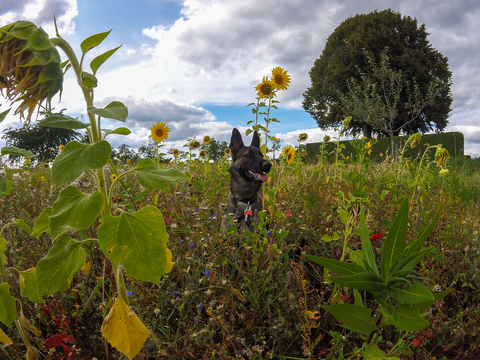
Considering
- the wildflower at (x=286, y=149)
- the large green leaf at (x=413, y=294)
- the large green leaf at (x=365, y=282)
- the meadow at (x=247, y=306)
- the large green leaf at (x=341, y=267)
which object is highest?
the wildflower at (x=286, y=149)

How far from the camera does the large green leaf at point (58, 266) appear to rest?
1.03 m

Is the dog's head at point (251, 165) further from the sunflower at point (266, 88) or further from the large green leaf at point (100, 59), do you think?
the large green leaf at point (100, 59)

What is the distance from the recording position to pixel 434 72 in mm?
24375

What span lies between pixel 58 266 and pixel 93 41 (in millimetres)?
736

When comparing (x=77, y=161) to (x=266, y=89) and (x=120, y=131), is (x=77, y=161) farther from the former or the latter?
(x=266, y=89)

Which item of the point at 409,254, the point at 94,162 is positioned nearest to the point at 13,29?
the point at 94,162

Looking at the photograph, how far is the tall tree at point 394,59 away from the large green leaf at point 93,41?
24373mm

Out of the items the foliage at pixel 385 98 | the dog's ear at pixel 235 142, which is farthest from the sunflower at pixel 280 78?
the foliage at pixel 385 98

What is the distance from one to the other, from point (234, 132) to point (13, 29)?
2338 millimetres

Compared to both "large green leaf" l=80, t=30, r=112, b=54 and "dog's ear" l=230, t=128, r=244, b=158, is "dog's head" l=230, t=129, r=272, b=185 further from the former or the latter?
"large green leaf" l=80, t=30, r=112, b=54

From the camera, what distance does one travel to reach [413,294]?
0.90 meters

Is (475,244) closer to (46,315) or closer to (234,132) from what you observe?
(234,132)

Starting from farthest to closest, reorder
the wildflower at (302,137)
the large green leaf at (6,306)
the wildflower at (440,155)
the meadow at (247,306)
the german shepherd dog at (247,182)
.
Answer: the wildflower at (302,137) → the german shepherd dog at (247,182) → the wildflower at (440,155) → the meadow at (247,306) → the large green leaf at (6,306)

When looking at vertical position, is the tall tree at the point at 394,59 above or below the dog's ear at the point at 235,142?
above
